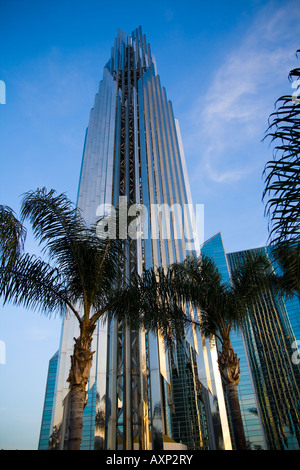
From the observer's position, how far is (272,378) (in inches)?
2820

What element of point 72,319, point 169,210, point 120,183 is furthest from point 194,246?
point 72,319

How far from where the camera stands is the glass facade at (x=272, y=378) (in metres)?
65.8

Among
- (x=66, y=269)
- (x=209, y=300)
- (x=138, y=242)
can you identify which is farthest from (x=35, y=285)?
(x=138, y=242)

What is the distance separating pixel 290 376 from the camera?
6944 centimetres

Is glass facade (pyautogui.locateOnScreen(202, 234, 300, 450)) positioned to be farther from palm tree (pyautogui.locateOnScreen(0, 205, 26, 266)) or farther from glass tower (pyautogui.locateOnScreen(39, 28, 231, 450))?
palm tree (pyautogui.locateOnScreen(0, 205, 26, 266))

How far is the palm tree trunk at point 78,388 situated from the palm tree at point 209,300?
207 centimetres

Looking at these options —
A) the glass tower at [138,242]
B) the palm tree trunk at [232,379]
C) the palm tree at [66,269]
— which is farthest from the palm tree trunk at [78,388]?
the palm tree trunk at [232,379]

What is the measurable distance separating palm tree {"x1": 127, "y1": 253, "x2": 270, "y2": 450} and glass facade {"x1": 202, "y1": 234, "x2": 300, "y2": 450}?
59.3 metres

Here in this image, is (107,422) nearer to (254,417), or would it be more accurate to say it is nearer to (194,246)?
(194,246)

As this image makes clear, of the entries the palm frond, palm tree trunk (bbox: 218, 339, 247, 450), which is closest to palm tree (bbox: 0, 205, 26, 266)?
the palm frond

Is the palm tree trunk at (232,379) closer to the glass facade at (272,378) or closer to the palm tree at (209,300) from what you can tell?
the palm tree at (209,300)

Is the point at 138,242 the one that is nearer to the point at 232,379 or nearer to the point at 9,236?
the point at 232,379

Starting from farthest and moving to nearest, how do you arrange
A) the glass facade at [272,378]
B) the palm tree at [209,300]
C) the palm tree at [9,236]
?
the glass facade at [272,378]
the palm tree at [209,300]
the palm tree at [9,236]
